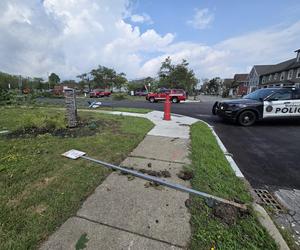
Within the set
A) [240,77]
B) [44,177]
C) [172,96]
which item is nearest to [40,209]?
[44,177]

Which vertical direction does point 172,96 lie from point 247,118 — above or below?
above

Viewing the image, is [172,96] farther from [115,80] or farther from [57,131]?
[115,80]

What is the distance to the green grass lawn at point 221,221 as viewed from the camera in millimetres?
1778

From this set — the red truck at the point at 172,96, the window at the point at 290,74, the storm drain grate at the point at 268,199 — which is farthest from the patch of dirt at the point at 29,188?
the window at the point at 290,74

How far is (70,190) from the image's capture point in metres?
2.54

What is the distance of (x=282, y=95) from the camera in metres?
7.61

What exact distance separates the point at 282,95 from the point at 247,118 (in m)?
1.77

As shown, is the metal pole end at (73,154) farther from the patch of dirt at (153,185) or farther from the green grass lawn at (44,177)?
the patch of dirt at (153,185)

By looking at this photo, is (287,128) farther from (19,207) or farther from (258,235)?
(19,207)

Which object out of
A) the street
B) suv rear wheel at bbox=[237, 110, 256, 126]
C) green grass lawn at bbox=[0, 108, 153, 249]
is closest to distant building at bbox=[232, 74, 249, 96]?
suv rear wheel at bbox=[237, 110, 256, 126]

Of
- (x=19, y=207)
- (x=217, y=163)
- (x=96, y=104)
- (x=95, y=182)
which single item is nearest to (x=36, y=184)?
(x=19, y=207)

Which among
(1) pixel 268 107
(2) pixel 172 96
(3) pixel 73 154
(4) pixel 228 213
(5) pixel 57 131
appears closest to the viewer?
(4) pixel 228 213

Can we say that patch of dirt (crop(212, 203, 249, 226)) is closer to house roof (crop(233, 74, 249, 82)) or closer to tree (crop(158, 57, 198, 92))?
tree (crop(158, 57, 198, 92))

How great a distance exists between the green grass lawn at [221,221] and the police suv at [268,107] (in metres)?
4.90
